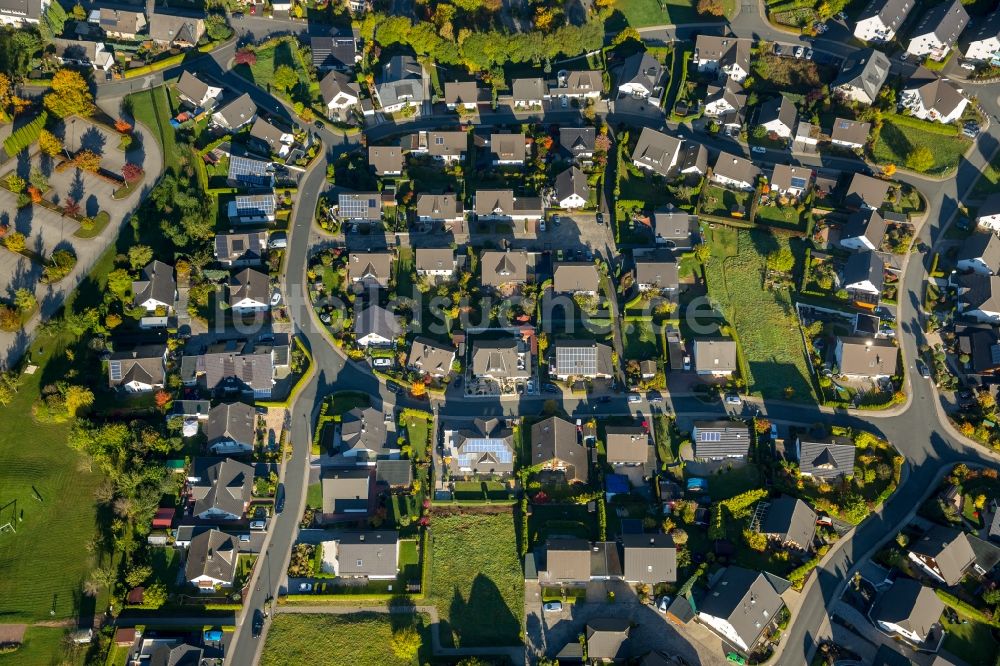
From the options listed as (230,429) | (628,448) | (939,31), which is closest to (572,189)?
(628,448)

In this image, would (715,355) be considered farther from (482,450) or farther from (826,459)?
(482,450)

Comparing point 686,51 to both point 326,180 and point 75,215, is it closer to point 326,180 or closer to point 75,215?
point 326,180

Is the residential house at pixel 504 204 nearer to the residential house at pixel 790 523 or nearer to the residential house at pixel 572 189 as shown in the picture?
the residential house at pixel 572 189

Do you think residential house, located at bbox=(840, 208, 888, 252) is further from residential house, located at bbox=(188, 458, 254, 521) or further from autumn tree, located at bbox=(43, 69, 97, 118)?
autumn tree, located at bbox=(43, 69, 97, 118)

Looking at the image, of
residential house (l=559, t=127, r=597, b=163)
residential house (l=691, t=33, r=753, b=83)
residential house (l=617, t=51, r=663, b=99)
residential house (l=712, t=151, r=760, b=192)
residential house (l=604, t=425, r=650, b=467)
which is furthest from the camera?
residential house (l=691, t=33, r=753, b=83)

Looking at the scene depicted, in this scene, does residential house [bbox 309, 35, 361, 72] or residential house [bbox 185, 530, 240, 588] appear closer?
residential house [bbox 185, 530, 240, 588]

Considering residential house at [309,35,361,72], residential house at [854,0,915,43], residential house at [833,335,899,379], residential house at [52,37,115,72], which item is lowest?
residential house at [833,335,899,379]

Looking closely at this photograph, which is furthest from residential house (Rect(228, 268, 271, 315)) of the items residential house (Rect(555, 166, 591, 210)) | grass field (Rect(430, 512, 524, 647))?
residential house (Rect(555, 166, 591, 210))
